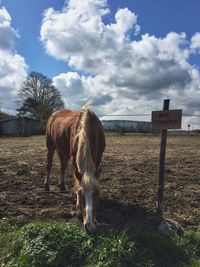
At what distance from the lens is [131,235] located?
5777 mm

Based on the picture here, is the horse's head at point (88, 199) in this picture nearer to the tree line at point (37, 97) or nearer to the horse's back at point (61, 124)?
the horse's back at point (61, 124)

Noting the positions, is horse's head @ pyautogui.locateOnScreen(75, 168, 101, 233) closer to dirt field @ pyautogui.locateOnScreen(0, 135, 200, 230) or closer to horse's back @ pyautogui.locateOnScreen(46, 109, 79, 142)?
dirt field @ pyautogui.locateOnScreen(0, 135, 200, 230)

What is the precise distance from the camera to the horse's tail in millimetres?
5965

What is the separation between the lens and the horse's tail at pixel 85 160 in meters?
5.96

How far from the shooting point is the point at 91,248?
5.42 meters

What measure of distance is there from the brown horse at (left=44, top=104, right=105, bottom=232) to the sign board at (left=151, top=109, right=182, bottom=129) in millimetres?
1126

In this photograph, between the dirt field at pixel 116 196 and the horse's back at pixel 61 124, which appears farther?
the horse's back at pixel 61 124

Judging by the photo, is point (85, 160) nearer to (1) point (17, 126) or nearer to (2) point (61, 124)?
(2) point (61, 124)

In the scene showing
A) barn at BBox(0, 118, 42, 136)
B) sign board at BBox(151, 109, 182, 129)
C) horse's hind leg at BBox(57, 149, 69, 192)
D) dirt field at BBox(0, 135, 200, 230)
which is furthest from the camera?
barn at BBox(0, 118, 42, 136)

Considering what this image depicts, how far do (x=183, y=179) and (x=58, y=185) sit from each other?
3406mm

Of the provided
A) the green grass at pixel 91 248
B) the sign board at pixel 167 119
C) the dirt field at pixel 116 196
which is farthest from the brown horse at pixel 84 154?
the sign board at pixel 167 119

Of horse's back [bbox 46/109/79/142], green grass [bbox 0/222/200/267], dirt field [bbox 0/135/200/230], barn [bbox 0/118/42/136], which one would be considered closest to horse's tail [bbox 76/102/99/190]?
green grass [bbox 0/222/200/267]

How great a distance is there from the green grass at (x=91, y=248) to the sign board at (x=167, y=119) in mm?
1767

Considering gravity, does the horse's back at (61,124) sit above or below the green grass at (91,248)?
above
